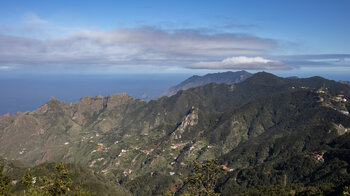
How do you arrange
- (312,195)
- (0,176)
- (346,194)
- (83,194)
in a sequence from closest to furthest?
1. (346,194)
2. (83,194)
3. (0,176)
4. (312,195)

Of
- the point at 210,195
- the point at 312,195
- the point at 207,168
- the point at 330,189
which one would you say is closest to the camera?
the point at 210,195

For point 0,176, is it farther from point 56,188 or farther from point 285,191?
point 285,191

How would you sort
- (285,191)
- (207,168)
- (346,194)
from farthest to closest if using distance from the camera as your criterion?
(285,191) < (207,168) < (346,194)

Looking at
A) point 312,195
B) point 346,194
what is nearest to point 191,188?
point 346,194

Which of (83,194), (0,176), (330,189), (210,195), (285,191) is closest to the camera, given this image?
(83,194)

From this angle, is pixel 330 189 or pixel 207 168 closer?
pixel 207 168

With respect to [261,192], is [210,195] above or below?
above

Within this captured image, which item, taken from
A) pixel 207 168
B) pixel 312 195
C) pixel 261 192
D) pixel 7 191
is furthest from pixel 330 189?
pixel 7 191

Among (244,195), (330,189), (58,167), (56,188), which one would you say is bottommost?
(244,195)

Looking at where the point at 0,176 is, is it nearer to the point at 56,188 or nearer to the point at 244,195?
the point at 56,188
